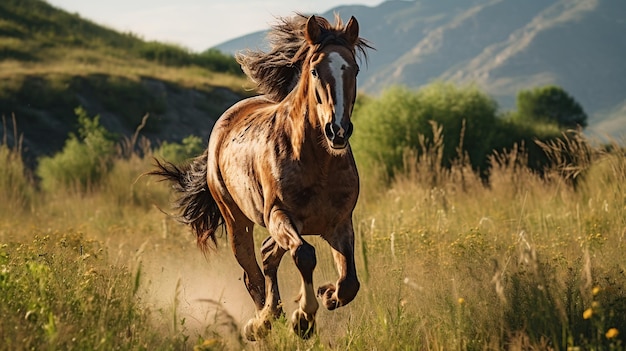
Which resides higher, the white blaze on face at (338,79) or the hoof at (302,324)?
the white blaze on face at (338,79)

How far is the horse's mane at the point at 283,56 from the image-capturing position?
6453 millimetres

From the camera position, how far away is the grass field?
489cm

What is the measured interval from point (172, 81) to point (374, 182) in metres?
21.6

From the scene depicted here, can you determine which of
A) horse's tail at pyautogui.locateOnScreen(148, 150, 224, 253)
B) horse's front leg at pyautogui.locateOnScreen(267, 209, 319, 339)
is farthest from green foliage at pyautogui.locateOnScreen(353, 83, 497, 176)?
horse's front leg at pyautogui.locateOnScreen(267, 209, 319, 339)

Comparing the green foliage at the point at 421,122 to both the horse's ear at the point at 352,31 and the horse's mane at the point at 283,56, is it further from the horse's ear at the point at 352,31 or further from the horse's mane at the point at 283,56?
the horse's ear at the point at 352,31

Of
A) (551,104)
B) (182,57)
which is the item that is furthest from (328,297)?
(551,104)

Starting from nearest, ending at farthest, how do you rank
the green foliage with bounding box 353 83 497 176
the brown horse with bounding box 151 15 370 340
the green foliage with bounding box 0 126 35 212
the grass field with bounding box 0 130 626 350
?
the grass field with bounding box 0 130 626 350
the brown horse with bounding box 151 15 370 340
the green foliage with bounding box 0 126 35 212
the green foliage with bounding box 353 83 497 176

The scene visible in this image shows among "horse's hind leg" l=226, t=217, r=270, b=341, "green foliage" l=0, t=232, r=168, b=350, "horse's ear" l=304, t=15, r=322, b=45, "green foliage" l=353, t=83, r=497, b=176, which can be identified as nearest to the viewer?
"green foliage" l=0, t=232, r=168, b=350

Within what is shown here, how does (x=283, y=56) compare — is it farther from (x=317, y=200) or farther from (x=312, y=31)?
(x=317, y=200)

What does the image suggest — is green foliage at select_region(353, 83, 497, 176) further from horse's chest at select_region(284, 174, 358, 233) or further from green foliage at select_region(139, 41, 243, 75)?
green foliage at select_region(139, 41, 243, 75)

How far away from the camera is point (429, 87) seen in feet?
68.2

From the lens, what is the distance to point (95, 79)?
3372cm

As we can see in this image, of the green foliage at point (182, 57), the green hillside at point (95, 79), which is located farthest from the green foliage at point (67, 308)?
the green foliage at point (182, 57)

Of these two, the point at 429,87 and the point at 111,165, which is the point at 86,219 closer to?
the point at 111,165
